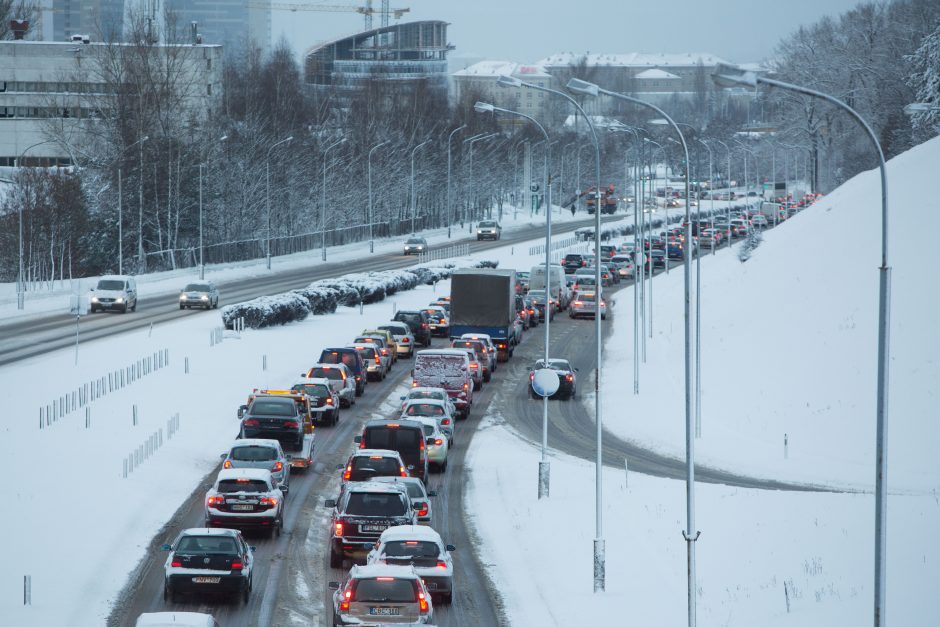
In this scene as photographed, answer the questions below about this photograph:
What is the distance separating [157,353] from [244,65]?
3734 inches

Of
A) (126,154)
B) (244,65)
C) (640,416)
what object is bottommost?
(640,416)

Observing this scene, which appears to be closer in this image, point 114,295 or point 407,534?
point 407,534

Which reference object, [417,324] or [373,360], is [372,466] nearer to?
[373,360]

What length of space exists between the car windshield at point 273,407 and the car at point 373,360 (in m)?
14.8

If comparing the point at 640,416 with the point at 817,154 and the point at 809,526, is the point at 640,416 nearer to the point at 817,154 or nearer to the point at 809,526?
the point at 809,526

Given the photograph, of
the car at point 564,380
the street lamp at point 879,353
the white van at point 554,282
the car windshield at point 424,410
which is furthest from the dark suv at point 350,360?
the street lamp at point 879,353

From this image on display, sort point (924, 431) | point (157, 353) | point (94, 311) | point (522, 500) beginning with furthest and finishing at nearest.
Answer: point (94, 311)
point (157, 353)
point (924, 431)
point (522, 500)

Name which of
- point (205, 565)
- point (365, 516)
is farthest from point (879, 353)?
point (365, 516)

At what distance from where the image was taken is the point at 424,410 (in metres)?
35.7

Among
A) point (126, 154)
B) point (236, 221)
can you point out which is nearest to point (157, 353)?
point (126, 154)

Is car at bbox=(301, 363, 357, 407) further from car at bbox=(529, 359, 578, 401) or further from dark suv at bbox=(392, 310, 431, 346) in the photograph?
dark suv at bbox=(392, 310, 431, 346)

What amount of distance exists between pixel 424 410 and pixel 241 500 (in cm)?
1158

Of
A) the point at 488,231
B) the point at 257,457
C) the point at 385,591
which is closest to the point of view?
the point at 385,591

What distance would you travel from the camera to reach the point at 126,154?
3585 inches
